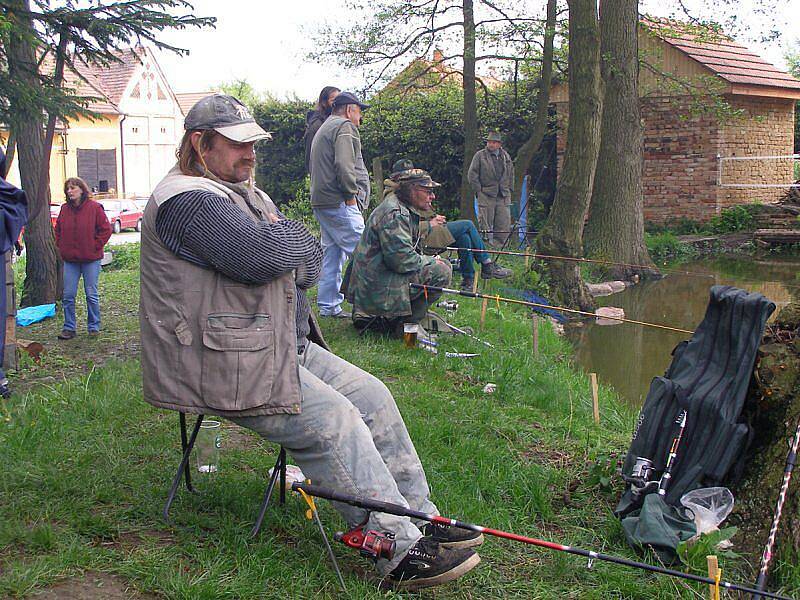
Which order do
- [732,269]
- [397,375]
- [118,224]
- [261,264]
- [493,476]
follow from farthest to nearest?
[118,224] → [732,269] → [397,375] → [493,476] → [261,264]

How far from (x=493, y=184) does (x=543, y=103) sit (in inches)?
138

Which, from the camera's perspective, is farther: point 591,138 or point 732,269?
point 732,269

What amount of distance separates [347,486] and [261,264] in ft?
2.64

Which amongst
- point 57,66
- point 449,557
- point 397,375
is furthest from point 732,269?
point 449,557

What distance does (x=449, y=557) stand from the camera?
3154 millimetres

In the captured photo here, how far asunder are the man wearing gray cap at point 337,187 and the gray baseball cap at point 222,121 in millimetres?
4396

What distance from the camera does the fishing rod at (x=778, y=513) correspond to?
10.3ft

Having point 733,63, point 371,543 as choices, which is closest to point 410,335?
point 371,543

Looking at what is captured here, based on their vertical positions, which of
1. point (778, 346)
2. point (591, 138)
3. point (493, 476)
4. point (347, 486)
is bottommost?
point (493, 476)

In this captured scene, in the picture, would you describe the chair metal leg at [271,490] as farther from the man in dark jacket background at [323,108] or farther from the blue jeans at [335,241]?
the man in dark jacket background at [323,108]

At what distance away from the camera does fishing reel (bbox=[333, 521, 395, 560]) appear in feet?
9.96


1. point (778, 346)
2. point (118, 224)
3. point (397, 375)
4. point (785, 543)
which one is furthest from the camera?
point (118, 224)

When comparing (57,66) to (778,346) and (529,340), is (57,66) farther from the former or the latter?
(778,346)

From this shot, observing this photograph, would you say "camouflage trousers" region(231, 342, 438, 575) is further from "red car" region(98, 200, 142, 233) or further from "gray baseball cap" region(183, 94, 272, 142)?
"red car" region(98, 200, 142, 233)
